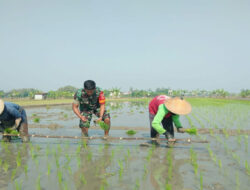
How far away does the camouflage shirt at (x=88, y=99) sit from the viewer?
427 cm

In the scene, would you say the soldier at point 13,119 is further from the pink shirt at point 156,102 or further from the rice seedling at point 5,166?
the pink shirt at point 156,102

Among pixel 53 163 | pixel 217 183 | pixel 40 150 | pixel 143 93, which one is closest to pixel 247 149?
pixel 217 183

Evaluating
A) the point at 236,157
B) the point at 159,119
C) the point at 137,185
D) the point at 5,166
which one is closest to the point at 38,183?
the point at 5,166

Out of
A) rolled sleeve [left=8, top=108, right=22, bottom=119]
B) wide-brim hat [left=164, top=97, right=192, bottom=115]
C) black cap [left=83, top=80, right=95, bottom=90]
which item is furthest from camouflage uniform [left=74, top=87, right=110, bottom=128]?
wide-brim hat [left=164, top=97, right=192, bottom=115]

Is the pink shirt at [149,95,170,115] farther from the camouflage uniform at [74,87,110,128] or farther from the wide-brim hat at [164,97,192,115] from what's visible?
the camouflage uniform at [74,87,110,128]

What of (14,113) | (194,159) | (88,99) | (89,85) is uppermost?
(89,85)

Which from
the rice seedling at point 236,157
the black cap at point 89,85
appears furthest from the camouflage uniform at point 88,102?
the rice seedling at point 236,157

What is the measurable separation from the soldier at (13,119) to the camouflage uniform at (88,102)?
1.21 meters

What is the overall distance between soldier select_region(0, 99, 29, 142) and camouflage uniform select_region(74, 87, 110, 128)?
3.96ft

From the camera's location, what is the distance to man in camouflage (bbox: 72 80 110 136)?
13.9 feet

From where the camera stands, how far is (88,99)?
4.35 meters

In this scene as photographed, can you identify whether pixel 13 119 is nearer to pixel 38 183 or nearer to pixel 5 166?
pixel 5 166

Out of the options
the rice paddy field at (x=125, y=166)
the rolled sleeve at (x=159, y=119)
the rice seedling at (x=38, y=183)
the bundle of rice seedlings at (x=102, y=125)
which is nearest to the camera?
the rice seedling at (x=38, y=183)

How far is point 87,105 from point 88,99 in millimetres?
158
